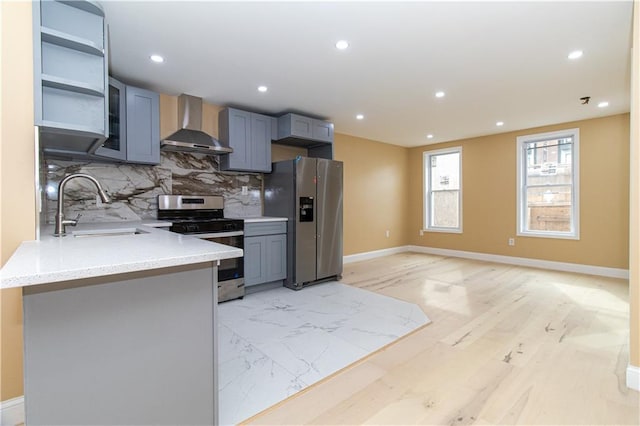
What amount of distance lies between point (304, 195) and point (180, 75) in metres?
1.92

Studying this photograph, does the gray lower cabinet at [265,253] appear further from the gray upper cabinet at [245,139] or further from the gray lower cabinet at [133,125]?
the gray lower cabinet at [133,125]

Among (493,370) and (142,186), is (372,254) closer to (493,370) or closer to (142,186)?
(493,370)

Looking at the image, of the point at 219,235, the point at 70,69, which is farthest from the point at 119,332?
the point at 219,235

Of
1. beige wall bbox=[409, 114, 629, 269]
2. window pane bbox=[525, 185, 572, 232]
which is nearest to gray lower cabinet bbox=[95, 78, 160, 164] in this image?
beige wall bbox=[409, 114, 629, 269]

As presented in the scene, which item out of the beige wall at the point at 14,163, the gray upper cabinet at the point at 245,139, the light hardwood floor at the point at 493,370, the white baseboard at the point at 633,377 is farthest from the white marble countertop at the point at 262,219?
the white baseboard at the point at 633,377

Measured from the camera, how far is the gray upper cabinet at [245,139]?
381 cm

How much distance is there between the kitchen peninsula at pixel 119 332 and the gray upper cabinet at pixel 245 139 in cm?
253

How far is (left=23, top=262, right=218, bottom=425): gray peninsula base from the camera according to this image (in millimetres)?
1058

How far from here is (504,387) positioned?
73.8 inches

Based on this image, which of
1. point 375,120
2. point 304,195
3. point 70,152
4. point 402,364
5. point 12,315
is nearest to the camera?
point 12,315

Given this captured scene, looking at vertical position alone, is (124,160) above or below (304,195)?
above

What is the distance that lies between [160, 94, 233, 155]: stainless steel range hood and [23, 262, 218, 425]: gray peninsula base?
2434mm

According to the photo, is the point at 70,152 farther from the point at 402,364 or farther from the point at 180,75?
the point at 402,364

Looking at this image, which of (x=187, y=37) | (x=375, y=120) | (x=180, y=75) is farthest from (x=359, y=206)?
(x=187, y=37)
